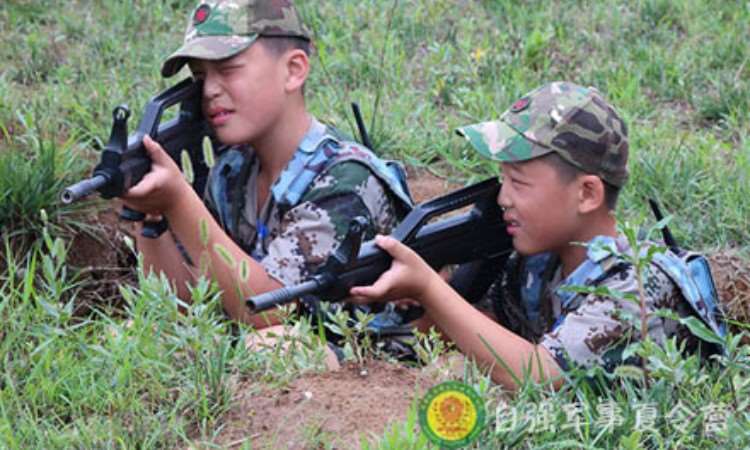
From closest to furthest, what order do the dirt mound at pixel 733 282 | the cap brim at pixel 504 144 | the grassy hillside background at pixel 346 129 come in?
1. the grassy hillside background at pixel 346 129
2. the cap brim at pixel 504 144
3. the dirt mound at pixel 733 282

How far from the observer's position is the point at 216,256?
11.7 ft

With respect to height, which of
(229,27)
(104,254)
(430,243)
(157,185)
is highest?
(229,27)

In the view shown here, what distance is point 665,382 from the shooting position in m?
2.96

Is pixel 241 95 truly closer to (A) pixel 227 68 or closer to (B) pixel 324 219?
(A) pixel 227 68

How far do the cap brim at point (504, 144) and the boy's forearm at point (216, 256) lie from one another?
0.72 meters

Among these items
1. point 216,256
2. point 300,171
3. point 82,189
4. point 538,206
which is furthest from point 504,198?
point 82,189

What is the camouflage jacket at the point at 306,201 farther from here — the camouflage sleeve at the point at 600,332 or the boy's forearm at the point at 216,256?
the camouflage sleeve at the point at 600,332

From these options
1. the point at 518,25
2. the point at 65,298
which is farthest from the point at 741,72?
the point at 65,298

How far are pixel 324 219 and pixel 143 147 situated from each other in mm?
605

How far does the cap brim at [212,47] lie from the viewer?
12.4 feet

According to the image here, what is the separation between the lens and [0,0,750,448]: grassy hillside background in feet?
9.62

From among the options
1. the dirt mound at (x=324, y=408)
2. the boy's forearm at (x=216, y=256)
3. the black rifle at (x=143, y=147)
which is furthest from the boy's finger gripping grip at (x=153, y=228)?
the dirt mound at (x=324, y=408)

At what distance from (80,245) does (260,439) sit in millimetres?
1977

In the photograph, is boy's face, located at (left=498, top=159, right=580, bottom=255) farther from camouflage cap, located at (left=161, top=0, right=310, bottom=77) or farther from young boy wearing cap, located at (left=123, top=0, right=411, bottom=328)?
camouflage cap, located at (left=161, top=0, right=310, bottom=77)
